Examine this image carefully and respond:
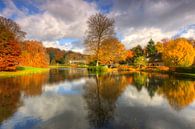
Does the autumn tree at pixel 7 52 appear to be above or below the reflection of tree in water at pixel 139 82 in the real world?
above

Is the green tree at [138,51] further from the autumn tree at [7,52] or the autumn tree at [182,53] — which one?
the autumn tree at [7,52]

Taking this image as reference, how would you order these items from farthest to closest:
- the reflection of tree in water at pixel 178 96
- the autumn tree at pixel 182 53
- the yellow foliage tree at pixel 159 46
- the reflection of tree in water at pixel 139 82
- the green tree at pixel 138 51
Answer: the green tree at pixel 138 51, the yellow foliage tree at pixel 159 46, the autumn tree at pixel 182 53, the reflection of tree in water at pixel 139 82, the reflection of tree in water at pixel 178 96

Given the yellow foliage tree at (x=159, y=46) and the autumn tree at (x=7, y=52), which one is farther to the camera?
the yellow foliage tree at (x=159, y=46)

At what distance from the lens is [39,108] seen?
1123cm

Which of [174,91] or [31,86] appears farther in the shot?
[31,86]

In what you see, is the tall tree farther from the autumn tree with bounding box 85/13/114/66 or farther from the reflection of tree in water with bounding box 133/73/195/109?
the reflection of tree in water with bounding box 133/73/195/109

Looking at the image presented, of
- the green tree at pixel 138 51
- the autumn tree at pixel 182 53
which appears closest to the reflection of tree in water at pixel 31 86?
the autumn tree at pixel 182 53

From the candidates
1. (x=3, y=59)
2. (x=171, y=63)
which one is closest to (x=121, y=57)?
(x=171, y=63)

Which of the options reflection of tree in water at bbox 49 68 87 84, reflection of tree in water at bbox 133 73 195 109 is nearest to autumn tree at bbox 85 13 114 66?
reflection of tree in water at bbox 49 68 87 84

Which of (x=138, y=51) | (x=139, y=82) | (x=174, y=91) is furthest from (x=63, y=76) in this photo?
(x=138, y=51)

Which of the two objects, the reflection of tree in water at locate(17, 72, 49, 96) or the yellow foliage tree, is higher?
the yellow foliage tree

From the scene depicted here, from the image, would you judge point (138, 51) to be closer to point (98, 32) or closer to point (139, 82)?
point (98, 32)

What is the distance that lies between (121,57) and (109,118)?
6165 centimetres

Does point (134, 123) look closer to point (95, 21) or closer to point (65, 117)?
point (65, 117)
